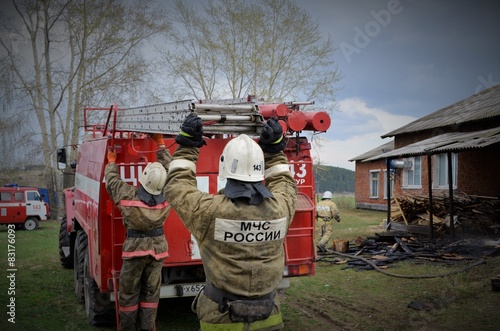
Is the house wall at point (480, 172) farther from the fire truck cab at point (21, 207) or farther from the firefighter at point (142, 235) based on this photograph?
the fire truck cab at point (21, 207)

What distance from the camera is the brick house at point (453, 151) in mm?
14323

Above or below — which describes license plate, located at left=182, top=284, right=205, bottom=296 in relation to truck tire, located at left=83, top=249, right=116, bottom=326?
above

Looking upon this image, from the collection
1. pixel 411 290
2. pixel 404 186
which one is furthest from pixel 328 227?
pixel 404 186

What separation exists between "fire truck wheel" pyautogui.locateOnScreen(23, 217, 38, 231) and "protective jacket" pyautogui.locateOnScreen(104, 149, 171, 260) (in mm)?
16928

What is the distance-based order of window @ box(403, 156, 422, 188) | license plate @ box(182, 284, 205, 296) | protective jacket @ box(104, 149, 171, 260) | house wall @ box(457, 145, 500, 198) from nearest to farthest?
protective jacket @ box(104, 149, 171, 260) < license plate @ box(182, 284, 205, 296) < house wall @ box(457, 145, 500, 198) < window @ box(403, 156, 422, 188)

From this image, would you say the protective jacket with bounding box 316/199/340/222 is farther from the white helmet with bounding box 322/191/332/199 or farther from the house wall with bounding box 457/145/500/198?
the house wall with bounding box 457/145/500/198

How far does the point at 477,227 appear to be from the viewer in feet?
48.1

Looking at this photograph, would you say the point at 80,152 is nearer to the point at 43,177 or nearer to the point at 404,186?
the point at 43,177

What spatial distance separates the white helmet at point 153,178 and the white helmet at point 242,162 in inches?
93.0

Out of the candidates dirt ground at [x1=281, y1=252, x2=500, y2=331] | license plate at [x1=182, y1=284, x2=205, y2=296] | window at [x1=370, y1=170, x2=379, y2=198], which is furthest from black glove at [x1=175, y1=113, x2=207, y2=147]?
window at [x1=370, y1=170, x2=379, y2=198]

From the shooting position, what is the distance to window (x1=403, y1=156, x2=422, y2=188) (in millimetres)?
24231

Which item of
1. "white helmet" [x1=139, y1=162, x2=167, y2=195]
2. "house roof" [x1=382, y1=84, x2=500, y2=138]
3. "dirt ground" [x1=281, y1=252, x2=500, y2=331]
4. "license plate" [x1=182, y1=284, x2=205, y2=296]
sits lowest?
"dirt ground" [x1=281, y1=252, x2=500, y2=331]

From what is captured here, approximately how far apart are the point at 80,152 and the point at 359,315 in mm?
5260

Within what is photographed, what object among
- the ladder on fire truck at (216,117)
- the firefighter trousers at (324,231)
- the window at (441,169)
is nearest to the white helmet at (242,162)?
the ladder on fire truck at (216,117)
